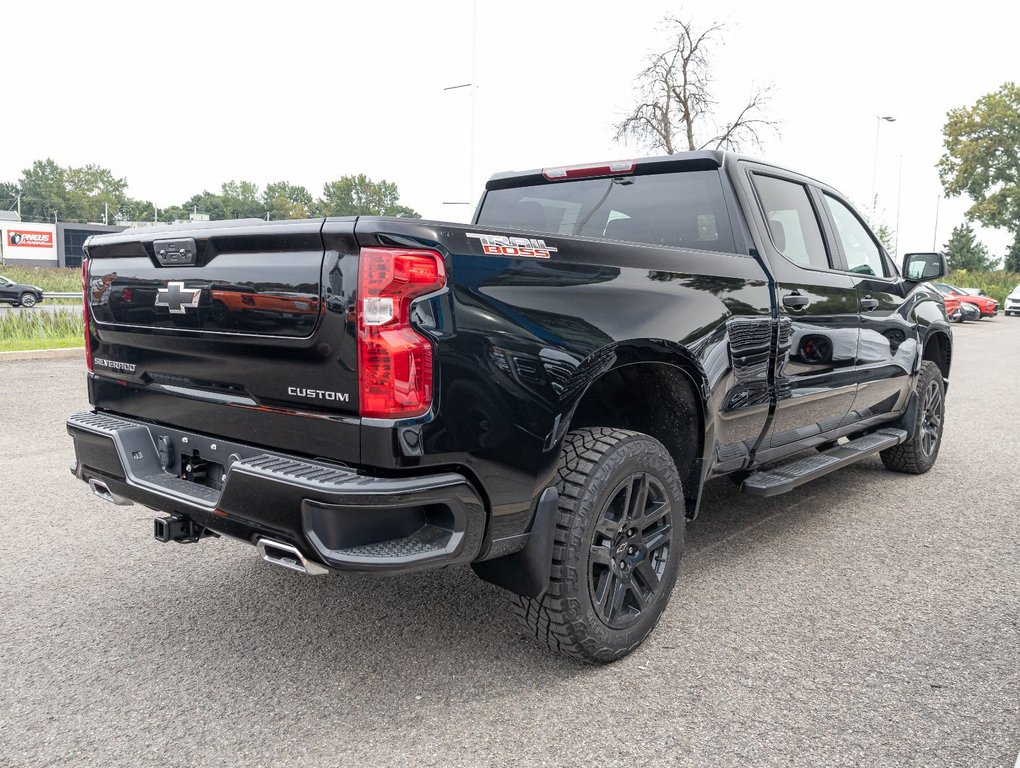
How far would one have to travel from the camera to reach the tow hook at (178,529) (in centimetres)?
277

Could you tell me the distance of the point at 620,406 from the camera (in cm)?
346

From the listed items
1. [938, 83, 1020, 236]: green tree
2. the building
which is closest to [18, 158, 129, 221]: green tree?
the building

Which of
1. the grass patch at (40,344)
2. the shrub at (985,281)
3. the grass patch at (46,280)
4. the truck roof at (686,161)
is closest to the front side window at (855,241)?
the truck roof at (686,161)

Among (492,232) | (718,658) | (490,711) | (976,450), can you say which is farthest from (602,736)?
(976,450)

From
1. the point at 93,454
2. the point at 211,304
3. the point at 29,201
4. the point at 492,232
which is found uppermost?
the point at 29,201

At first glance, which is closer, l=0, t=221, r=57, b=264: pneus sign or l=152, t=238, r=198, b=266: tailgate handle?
l=152, t=238, r=198, b=266: tailgate handle

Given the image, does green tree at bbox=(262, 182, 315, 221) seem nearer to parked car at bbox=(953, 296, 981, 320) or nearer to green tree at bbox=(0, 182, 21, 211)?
green tree at bbox=(0, 182, 21, 211)

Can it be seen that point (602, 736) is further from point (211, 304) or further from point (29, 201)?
point (29, 201)

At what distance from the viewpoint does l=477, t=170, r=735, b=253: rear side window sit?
3.90 m

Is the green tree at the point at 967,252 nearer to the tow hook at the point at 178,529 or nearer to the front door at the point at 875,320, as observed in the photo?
the front door at the point at 875,320

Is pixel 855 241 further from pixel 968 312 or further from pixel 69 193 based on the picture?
pixel 69 193

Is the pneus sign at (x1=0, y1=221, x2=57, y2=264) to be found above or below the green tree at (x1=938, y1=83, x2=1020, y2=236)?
below

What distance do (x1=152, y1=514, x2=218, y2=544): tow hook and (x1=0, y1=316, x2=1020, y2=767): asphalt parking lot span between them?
0.50 metres

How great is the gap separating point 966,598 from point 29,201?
408 feet
